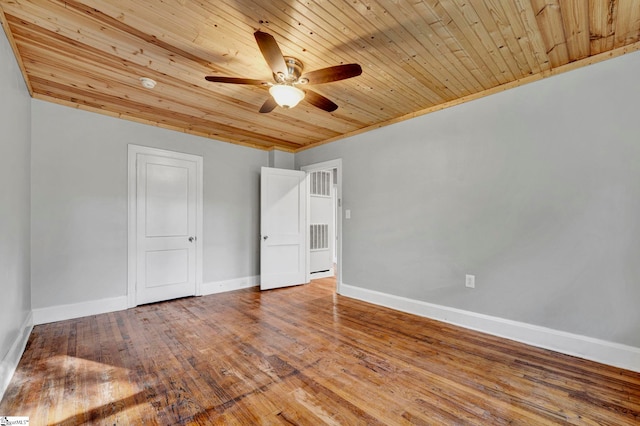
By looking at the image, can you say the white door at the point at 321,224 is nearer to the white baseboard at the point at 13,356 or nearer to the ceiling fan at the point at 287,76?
the ceiling fan at the point at 287,76

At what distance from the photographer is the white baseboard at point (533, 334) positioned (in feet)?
7.33

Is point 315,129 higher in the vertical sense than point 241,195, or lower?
higher

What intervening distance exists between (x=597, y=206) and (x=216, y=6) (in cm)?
331

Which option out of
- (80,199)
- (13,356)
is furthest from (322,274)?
(13,356)

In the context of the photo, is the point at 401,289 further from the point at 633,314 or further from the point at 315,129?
the point at 315,129

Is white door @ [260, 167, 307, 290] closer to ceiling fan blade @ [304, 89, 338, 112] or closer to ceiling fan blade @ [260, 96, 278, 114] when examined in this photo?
ceiling fan blade @ [260, 96, 278, 114]

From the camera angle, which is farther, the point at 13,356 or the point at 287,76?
the point at 287,76

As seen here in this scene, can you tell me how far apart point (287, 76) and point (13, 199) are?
97.1 inches

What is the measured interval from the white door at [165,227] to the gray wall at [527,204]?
281cm

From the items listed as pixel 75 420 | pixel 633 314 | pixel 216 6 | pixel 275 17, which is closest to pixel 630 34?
pixel 633 314

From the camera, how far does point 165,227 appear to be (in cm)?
404

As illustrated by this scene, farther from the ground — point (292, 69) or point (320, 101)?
point (292, 69)

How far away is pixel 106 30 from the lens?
79.4 inches

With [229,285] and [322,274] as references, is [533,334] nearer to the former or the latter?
[322,274]
